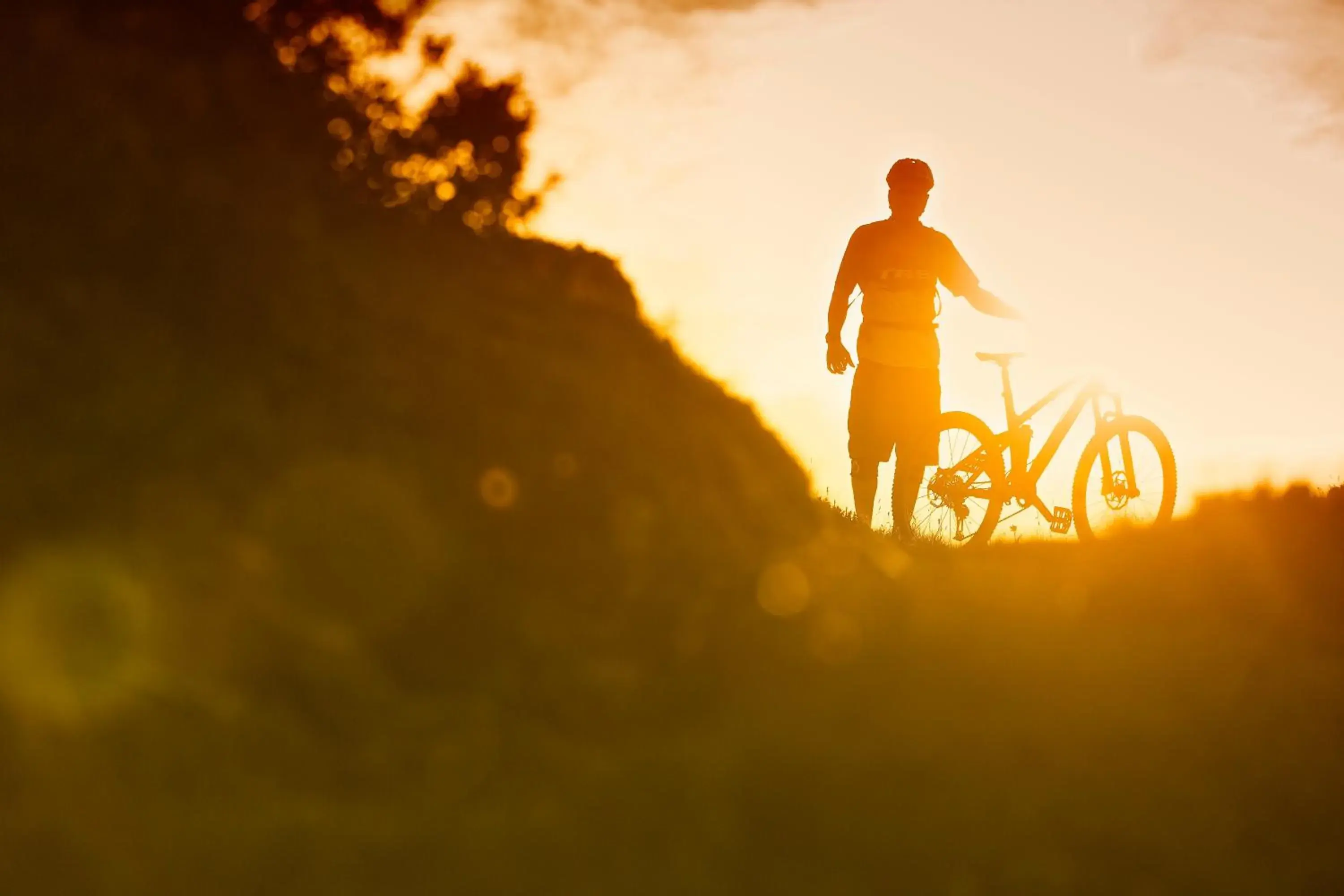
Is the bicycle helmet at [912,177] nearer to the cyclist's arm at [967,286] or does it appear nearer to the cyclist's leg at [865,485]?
the cyclist's arm at [967,286]

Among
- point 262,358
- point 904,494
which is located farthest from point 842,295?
point 262,358

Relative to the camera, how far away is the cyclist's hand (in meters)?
10.5

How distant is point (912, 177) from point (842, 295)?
42.2 inches

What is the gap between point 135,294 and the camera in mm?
9719

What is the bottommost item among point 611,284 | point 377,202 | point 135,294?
point 135,294

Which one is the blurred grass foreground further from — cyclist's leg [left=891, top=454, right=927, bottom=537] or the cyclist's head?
the cyclist's head

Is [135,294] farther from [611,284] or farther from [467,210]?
[467,210]

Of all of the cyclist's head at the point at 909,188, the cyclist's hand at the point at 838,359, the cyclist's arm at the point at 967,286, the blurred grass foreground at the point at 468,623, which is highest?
the cyclist's head at the point at 909,188

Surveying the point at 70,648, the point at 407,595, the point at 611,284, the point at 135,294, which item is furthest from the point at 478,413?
the point at 611,284

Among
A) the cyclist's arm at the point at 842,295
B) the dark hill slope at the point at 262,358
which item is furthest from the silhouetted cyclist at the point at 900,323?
the dark hill slope at the point at 262,358

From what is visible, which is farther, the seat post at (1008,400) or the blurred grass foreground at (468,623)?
the seat post at (1008,400)

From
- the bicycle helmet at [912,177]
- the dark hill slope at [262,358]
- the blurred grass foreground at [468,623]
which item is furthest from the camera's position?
the bicycle helmet at [912,177]

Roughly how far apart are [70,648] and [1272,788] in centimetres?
527

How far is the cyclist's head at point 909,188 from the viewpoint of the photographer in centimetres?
1020
